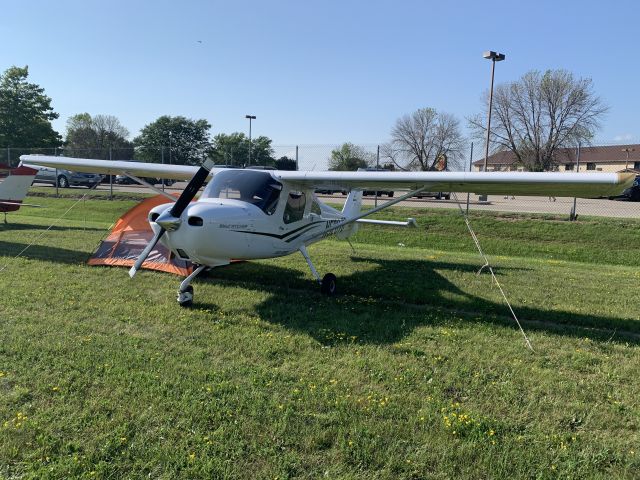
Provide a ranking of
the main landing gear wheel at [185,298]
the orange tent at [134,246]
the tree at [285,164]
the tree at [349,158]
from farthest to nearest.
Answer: the tree at [285,164], the tree at [349,158], the orange tent at [134,246], the main landing gear wheel at [185,298]

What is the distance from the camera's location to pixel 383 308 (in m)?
7.56

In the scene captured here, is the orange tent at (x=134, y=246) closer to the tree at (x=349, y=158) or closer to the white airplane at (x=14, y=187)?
the white airplane at (x=14, y=187)

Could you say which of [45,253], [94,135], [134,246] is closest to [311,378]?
[134,246]

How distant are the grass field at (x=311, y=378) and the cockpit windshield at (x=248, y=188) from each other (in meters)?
1.63

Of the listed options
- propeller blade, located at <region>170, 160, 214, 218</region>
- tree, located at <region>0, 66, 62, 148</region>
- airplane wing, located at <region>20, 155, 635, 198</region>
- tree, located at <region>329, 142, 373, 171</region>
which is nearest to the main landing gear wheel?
propeller blade, located at <region>170, 160, 214, 218</region>

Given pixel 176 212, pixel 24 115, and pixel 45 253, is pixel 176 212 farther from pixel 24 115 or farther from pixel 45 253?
pixel 24 115

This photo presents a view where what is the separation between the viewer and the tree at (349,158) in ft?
86.2

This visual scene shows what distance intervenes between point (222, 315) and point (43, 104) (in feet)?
189

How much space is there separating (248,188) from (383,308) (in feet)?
9.78

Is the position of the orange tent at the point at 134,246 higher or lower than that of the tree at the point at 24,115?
lower

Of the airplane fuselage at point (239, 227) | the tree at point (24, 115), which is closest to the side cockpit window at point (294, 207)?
the airplane fuselage at point (239, 227)

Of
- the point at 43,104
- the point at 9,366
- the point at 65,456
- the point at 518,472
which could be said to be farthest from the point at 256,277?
the point at 43,104

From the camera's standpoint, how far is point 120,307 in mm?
6918

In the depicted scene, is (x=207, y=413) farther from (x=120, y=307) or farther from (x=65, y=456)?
(x=120, y=307)
